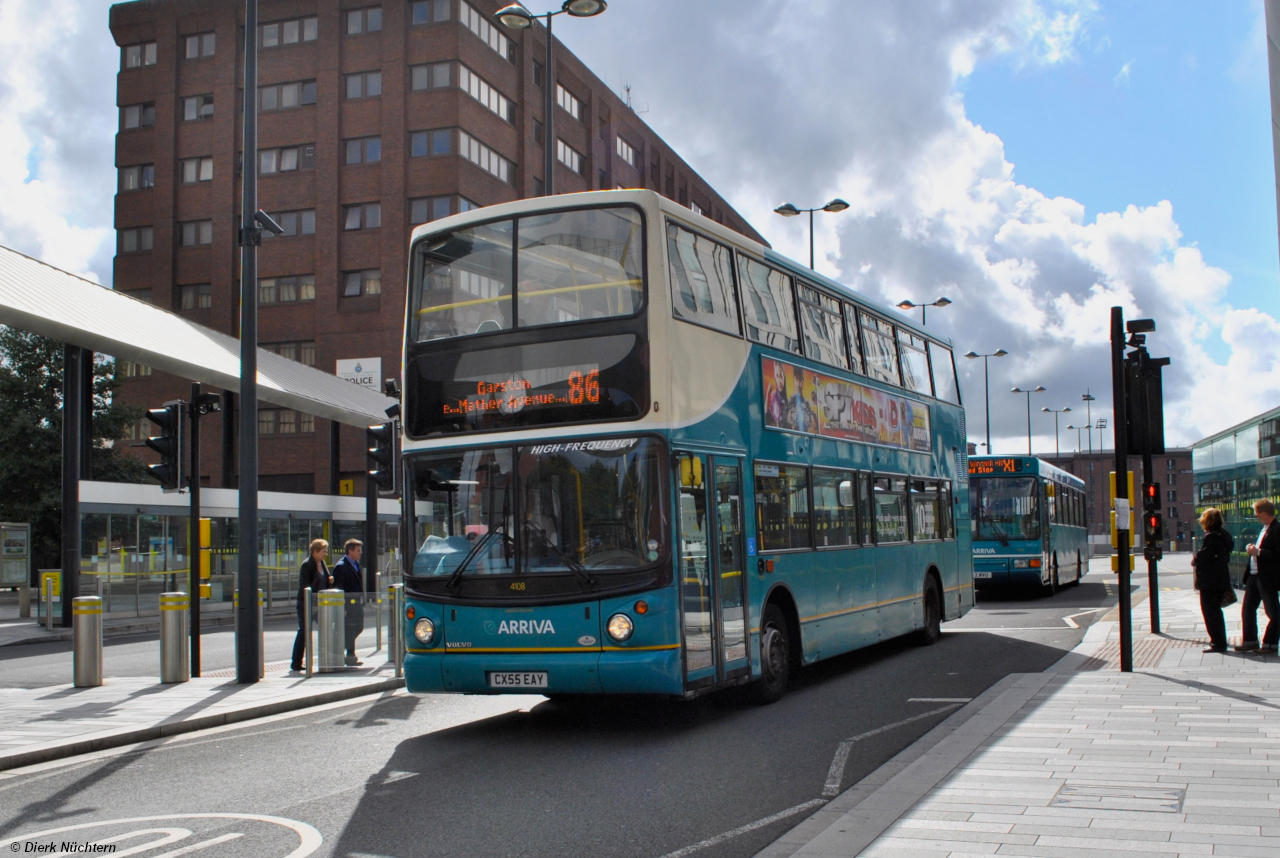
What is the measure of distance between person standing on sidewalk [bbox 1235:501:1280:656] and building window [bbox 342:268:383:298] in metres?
44.1

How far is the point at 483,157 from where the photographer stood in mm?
54688

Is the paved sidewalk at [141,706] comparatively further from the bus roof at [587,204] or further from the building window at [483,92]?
the building window at [483,92]

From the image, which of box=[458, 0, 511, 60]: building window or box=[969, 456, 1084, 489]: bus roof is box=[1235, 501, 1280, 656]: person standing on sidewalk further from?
box=[458, 0, 511, 60]: building window

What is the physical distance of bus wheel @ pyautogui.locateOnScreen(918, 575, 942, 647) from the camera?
1647 centimetres

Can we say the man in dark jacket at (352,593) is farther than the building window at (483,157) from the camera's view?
No

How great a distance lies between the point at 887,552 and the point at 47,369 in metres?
40.8

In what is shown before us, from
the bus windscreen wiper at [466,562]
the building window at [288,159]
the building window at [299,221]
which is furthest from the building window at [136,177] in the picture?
the bus windscreen wiper at [466,562]

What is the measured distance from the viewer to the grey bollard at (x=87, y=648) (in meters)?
13.6

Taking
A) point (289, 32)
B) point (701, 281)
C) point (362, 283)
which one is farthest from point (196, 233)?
point (701, 281)

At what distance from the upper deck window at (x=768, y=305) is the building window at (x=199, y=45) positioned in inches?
2003

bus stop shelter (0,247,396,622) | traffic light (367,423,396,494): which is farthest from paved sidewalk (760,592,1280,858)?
bus stop shelter (0,247,396,622)

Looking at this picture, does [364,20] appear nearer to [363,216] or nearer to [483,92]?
[483,92]

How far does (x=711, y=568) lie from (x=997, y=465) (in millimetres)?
18550

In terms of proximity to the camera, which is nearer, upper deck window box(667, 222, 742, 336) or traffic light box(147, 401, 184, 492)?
upper deck window box(667, 222, 742, 336)
